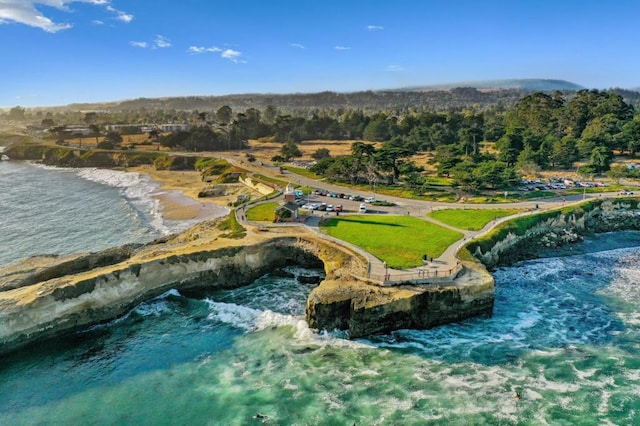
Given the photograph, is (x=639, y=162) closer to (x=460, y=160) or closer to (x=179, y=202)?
(x=460, y=160)

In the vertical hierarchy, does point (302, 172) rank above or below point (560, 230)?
above

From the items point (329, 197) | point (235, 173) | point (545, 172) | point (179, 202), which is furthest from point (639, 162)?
point (179, 202)

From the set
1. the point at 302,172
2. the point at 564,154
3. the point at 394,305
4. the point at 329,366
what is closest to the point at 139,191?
the point at 302,172

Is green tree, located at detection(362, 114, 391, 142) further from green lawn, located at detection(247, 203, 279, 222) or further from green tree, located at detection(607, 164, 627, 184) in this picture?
green lawn, located at detection(247, 203, 279, 222)

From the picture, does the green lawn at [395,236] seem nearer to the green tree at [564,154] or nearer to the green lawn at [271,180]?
the green lawn at [271,180]

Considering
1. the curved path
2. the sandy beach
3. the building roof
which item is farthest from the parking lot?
the sandy beach

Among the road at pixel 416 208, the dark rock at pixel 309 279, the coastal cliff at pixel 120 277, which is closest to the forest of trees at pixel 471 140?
the road at pixel 416 208

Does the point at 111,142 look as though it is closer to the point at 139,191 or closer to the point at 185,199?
the point at 139,191
